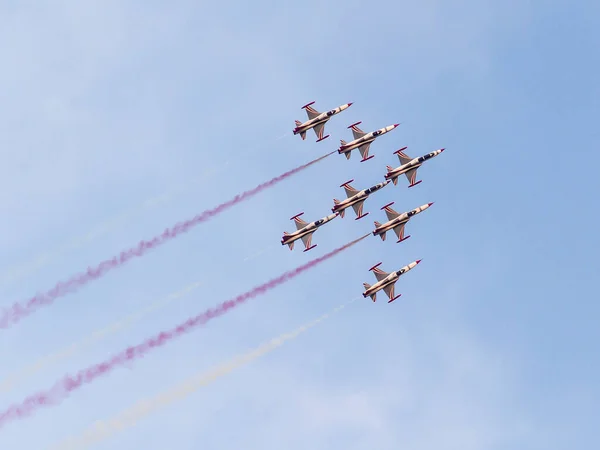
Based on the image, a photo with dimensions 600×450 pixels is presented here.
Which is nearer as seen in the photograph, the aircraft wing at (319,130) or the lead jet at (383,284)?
the lead jet at (383,284)

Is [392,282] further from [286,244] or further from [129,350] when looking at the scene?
[129,350]

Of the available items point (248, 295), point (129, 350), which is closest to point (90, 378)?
point (129, 350)

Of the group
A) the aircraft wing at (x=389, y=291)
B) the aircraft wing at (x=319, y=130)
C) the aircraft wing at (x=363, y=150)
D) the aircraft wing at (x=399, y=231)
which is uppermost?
the aircraft wing at (x=319, y=130)

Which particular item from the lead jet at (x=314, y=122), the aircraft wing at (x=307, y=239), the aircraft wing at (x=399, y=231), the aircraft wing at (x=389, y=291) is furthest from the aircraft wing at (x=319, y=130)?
the aircraft wing at (x=389, y=291)

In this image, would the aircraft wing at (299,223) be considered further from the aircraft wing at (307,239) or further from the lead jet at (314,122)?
the lead jet at (314,122)

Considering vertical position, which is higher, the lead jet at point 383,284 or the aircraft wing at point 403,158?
the aircraft wing at point 403,158

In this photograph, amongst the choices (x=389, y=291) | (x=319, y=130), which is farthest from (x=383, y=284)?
(x=319, y=130)

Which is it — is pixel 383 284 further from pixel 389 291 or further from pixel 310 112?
pixel 310 112

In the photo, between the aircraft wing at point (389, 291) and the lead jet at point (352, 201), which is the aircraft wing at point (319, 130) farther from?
the aircraft wing at point (389, 291)

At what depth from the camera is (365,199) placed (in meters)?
189

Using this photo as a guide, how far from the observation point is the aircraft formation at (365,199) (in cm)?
18438

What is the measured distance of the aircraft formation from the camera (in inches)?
7259

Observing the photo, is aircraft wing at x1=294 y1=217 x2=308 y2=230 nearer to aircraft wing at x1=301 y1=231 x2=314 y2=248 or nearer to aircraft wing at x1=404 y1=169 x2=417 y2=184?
aircraft wing at x1=301 y1=231 x2=314 y2=248

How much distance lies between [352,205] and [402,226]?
30.1ft
